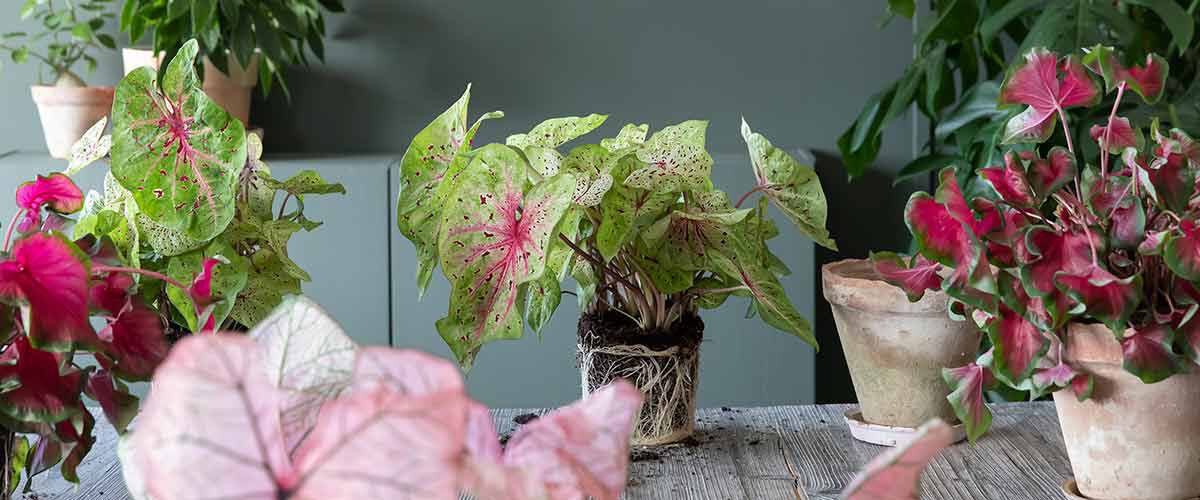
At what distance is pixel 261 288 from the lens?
39.6 inches

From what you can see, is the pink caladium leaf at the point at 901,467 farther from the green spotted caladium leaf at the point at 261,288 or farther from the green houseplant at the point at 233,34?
the green houseplant at the point at 233,34

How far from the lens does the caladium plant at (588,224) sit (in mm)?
895

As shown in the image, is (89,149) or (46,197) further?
(89,149)

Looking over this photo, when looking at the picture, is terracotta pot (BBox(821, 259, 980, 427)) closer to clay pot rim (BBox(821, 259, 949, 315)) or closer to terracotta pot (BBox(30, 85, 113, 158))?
clay pot rim (BBox(821, 259, 949, 315))

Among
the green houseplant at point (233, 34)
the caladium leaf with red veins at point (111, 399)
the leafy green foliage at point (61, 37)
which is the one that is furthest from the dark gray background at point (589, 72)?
the caladium leaf with red veins at point (111, 399)

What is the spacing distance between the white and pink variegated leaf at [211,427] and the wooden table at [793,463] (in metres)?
0.68

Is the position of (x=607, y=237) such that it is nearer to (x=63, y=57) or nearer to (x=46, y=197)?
(x=46, y=197)

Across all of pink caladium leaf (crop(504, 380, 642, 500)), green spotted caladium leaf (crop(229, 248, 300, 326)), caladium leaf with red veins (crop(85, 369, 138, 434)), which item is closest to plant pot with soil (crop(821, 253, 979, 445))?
green spotted caladium leaf (crop(229, 248, 300, 326))

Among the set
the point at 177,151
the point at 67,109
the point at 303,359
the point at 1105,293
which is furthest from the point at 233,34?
the point at 303,359

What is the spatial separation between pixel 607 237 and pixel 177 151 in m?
0.34

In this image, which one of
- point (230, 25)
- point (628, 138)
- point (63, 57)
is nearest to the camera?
point (628, 138)

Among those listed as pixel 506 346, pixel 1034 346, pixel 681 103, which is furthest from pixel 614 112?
pixel 1034 346

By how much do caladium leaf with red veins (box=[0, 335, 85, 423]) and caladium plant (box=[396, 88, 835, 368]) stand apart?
0.30 meters

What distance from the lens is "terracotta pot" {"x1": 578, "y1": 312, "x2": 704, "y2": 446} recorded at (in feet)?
3.36
